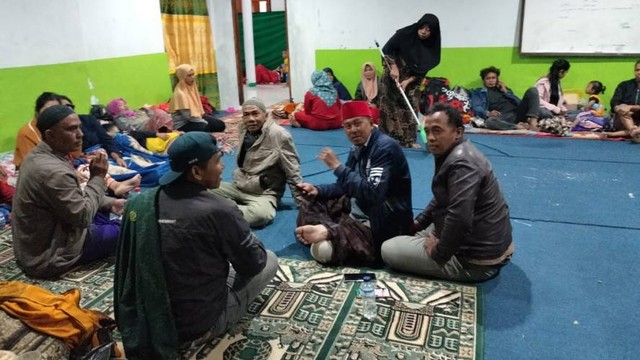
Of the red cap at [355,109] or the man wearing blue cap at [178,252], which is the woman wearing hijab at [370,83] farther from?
the man wearing blue cap at [178,252]

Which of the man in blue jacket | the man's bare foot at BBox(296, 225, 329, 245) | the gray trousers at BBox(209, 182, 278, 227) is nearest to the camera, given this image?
the man's bare foot at BBox(296, 225, 329, 245)

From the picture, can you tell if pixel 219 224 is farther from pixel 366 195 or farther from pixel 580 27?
pixel 580 27

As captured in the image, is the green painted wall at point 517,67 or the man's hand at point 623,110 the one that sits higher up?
the green painted wall at point 517,67

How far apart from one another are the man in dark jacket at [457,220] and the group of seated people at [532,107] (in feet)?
11.2

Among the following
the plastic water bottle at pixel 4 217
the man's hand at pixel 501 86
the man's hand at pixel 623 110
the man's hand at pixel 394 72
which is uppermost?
the man's hand at pixel 394 72

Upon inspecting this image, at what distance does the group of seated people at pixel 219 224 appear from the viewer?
66.4 inches

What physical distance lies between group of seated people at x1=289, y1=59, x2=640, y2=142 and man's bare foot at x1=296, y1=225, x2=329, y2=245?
3236 millimetres

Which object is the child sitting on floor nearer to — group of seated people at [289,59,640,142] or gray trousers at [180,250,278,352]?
group of seated people at [289,59,640,142]

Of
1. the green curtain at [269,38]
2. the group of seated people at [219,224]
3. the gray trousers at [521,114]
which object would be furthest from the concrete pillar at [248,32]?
the group of seated people at [219,224]

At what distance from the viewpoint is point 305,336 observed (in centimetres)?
204

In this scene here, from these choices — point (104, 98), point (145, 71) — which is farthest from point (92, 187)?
point (145, 71)

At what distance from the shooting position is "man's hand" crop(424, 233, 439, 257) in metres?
2.32

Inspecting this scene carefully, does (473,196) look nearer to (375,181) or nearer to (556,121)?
(375,181)

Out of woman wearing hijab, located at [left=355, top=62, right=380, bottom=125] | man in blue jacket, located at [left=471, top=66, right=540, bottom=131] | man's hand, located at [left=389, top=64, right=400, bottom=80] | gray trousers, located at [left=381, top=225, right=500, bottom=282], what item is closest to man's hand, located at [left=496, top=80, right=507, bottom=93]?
man in blue jacket, located at [left=471, top=66, right=540, bottom=131]
